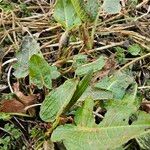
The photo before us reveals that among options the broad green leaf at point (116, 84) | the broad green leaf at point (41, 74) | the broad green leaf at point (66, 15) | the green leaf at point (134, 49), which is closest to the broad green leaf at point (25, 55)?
the broad green leaf at point (41, 74)

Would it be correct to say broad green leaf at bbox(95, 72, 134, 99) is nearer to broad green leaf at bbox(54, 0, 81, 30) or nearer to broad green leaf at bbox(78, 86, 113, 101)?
broad green leaf at bbox(78, 86, 113, 101)

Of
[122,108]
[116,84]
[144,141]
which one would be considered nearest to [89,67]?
[116,84]

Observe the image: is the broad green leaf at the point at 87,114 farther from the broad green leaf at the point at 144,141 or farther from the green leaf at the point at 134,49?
the green leaf at the point at 134,49

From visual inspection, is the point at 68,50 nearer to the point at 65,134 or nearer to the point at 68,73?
the point at 68,73

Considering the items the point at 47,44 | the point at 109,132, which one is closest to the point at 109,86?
the point at 109,132

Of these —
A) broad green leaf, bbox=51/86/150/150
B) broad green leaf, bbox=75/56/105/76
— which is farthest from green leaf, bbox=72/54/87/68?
broad green leaf, bbox=51/86/150/150

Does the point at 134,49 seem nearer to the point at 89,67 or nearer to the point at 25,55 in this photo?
the point at 89,67
